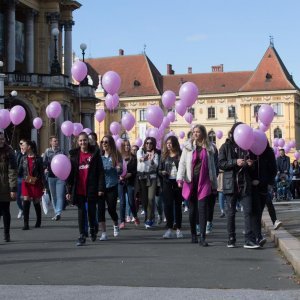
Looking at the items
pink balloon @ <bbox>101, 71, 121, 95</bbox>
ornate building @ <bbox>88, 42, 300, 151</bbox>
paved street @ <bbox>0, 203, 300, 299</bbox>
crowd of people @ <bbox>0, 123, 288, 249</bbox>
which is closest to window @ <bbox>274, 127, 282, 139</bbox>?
ornate building @ <bbox>88, 42, 300, 151</bbox>

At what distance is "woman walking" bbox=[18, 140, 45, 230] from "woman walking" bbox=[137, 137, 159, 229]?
2.10m

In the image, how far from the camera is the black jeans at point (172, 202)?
1268 centimetres

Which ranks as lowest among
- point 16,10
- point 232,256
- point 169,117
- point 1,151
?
point 232,256

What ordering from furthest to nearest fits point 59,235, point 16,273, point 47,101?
point 47,101
point 59,235
point 16,273

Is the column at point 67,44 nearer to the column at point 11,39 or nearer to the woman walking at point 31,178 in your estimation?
the column at point 11,39

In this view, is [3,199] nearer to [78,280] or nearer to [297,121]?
[78,280]

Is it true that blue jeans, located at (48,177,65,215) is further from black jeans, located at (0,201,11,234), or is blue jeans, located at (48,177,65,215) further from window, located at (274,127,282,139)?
window, located at (274,127,282,139)

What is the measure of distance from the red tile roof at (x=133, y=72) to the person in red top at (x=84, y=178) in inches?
3269

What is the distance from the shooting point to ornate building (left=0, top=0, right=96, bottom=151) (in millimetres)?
45781

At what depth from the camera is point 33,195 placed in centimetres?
1468

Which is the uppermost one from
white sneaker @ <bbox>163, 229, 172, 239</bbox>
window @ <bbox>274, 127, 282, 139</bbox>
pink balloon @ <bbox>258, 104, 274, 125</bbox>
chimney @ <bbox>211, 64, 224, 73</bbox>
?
chimney @ <bbox>211, 64, 224, 73</bbox>

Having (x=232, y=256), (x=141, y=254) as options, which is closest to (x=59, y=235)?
(x=141, y=254)

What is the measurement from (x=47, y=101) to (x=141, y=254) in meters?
37.0

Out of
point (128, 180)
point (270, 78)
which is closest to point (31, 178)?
point (128, 180)
